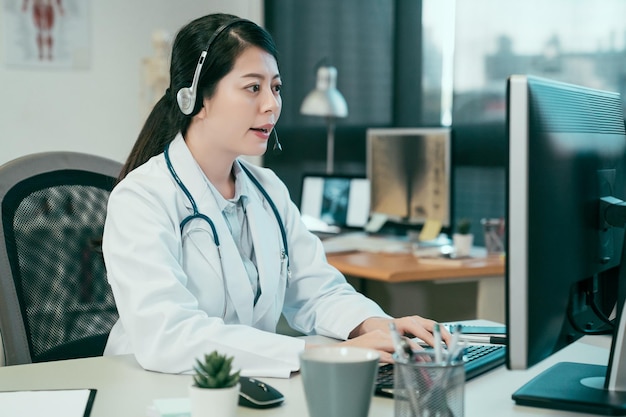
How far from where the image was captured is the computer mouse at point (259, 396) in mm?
1124

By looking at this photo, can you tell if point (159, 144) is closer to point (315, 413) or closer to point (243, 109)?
point (243, 109)

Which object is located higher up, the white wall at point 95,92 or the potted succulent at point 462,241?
the white wall at point 95,92

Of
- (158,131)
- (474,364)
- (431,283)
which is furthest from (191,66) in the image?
(431,283)

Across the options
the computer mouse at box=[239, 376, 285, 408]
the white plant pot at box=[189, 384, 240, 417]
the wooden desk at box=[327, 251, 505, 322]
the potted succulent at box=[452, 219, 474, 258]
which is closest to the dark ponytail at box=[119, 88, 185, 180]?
the computer mouse at box=[239, 376, 285, 408]

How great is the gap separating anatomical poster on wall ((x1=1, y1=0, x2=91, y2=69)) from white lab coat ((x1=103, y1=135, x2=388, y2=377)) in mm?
2501

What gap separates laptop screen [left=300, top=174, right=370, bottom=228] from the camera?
11.4ft

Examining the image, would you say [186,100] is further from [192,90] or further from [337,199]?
[337,199]

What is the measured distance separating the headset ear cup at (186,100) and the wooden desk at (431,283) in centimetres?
126

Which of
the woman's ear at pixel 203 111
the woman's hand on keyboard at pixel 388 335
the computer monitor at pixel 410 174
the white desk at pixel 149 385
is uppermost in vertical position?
the woman's ear at pixel 203 111

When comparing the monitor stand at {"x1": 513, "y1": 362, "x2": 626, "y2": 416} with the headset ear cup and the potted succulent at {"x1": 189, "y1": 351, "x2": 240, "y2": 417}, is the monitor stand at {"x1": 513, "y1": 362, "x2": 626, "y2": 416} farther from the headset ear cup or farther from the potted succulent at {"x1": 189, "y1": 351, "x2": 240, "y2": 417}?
the headset ear cup

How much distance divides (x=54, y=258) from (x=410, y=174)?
1917 mm

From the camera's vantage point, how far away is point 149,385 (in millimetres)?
1251

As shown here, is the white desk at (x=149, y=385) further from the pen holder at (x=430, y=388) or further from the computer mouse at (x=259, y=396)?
the pen holder at (x=430, y=388)

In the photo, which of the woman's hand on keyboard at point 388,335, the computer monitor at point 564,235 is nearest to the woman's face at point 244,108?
the woman's hand on keyboard at point 388,335
